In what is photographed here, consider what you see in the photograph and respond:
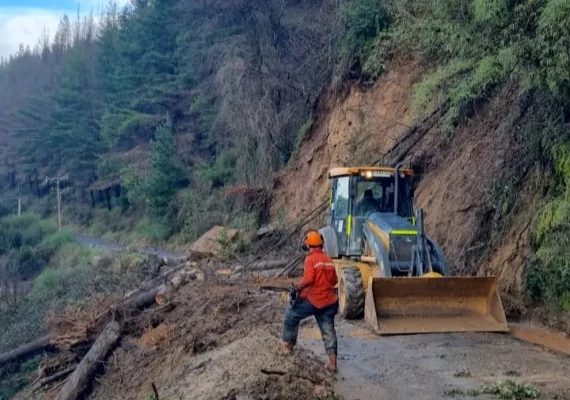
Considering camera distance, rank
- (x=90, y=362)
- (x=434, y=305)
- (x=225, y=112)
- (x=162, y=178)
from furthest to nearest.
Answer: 1. (x=162, y=178)
2. (x=225, y=112)
3. (x=90, y=362)
4. (x=434, y=305)

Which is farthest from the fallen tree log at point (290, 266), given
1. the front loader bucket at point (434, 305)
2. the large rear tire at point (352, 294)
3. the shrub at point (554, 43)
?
the shrub at point (554, 43)

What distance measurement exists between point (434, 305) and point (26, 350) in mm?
12297

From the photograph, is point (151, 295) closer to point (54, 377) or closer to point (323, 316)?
point (54, 377)

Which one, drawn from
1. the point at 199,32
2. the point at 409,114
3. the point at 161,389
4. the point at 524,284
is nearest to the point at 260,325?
the point at 161,389

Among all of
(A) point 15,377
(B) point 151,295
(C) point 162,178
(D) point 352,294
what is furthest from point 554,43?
(C) point 162,178

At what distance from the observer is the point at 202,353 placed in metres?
11.7

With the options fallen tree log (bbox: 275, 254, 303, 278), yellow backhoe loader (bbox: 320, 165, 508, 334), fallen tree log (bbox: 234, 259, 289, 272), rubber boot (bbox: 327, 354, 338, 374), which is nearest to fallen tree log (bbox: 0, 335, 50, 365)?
fallen tree log (bbox: 234, 259, 289, 272)

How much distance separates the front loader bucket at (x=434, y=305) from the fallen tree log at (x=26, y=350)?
10.8 meters

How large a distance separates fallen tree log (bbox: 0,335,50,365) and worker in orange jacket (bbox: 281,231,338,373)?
11340 mm

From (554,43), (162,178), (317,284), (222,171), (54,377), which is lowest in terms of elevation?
(54,377)

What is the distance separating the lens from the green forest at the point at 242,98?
11969 millimetres

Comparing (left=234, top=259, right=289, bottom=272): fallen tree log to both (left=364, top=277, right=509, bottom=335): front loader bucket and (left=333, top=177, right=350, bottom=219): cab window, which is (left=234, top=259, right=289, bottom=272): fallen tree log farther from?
(left=364, top=277, right=509, bottom=335): front loader bucket

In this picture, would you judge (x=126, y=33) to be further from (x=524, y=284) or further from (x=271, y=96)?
(x=524, y=284)

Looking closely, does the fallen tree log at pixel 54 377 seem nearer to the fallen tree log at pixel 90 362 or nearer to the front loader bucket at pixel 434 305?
the fallen tree log at pixel 90 362
